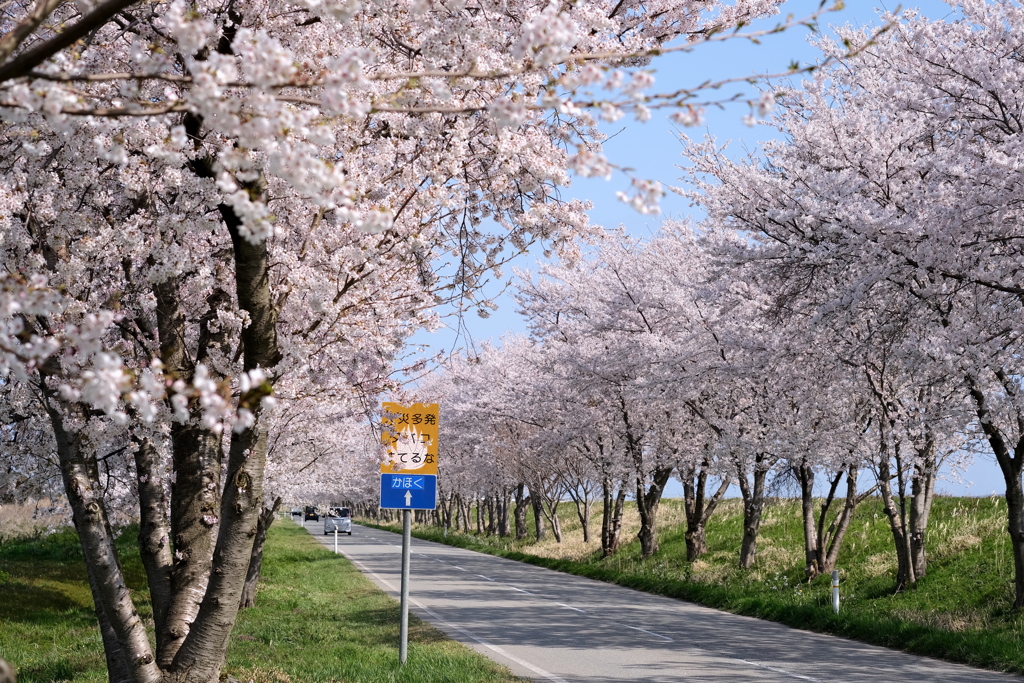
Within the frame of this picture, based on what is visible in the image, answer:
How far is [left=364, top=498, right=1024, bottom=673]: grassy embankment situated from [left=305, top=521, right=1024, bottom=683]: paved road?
0.55 meters

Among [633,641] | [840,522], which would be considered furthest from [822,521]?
[633,641]

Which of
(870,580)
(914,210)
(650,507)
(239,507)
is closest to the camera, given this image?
(239,507)

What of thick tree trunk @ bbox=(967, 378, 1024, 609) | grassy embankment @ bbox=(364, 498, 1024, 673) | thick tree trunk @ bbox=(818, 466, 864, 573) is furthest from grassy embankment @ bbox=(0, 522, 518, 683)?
thick tree trunk @ bbox=(818, 466, 864, 573)

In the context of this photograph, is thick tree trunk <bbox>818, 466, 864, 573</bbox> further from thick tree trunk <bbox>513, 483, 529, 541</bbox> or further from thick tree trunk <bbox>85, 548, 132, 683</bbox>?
thick tree trunk <bbox>513, 483, 529, 541</bbox>

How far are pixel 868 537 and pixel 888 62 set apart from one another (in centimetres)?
1560

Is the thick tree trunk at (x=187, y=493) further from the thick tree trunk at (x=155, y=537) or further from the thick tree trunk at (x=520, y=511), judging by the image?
the thick tree trunk at (x=520, y=511)

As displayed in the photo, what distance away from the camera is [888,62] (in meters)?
13.2

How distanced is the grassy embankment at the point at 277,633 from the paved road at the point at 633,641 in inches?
A: 37.5

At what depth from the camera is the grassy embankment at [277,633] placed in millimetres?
11328

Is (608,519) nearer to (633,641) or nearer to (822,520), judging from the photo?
(822,520)

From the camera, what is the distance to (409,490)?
1256 centimetres

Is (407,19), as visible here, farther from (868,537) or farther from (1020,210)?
(868,537)

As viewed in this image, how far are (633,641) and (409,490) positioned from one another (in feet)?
15.7

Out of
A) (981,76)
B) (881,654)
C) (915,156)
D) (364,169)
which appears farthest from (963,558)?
(364,169)
